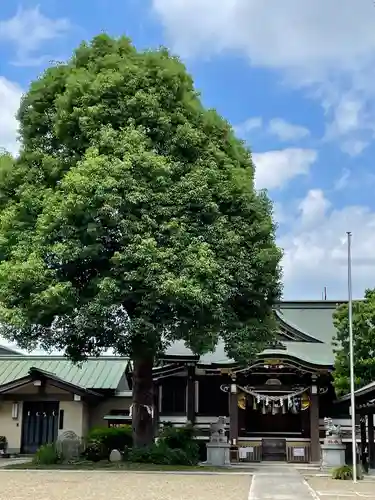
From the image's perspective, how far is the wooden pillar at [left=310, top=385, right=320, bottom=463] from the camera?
82.4 ft

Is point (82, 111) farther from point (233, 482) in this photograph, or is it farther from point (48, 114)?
point (233, 482)

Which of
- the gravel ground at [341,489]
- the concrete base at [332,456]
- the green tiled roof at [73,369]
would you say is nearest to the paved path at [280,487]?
the gravel ground at [341,489]

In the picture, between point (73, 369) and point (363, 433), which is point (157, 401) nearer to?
point (73, 369)

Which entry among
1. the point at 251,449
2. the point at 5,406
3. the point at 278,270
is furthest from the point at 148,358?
the point at 5,406

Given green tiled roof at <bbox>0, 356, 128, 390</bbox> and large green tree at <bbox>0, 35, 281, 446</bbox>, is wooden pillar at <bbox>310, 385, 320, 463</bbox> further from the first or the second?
green tiled roof at <bbox>0, 356, 128, 390</bbox>

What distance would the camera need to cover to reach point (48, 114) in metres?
21.5

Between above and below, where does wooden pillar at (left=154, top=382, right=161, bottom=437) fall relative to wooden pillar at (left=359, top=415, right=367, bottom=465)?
above

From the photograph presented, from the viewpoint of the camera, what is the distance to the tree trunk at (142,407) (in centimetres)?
2055

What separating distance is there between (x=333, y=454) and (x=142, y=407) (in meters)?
6.57

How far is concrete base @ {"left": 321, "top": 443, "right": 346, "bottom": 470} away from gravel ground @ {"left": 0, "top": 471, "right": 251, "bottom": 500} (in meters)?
4.63

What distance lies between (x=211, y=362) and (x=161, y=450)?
6.15 m

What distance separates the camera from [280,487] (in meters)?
15.2

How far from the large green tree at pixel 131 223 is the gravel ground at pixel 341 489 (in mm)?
4429

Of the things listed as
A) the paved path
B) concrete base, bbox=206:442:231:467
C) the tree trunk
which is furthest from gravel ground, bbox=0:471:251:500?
concrete base, bbox=206:442:231:467
